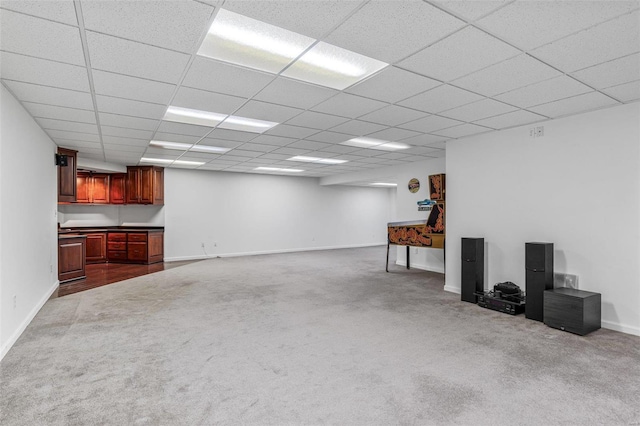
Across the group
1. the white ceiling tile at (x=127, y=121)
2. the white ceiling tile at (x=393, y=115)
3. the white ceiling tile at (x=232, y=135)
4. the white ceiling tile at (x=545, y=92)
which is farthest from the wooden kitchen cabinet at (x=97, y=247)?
the white ceiling tile at (x=545, y=92)

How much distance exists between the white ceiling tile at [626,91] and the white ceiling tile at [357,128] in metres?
2.41

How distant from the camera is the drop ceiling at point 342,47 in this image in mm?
2006

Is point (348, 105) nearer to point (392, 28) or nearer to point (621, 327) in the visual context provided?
point (392, 28)

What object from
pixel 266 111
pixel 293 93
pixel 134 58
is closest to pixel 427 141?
pixel 266 111

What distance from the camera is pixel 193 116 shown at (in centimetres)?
431

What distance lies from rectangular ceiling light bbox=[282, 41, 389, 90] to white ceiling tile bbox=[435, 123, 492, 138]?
2212 mm

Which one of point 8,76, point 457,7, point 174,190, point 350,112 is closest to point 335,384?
point 457,7

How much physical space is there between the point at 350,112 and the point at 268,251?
7302mm

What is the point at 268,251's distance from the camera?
1061 cm

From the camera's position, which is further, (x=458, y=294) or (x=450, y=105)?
(x=458, y=294)

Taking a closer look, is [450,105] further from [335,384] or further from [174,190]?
[174,190]

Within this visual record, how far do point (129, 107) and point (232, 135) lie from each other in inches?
64.2

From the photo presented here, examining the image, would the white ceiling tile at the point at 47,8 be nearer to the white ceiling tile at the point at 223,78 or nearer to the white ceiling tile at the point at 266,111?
the white ceiling tile at the point at 223,78

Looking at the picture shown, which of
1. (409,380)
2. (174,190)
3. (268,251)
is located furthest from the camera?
(268,251)
